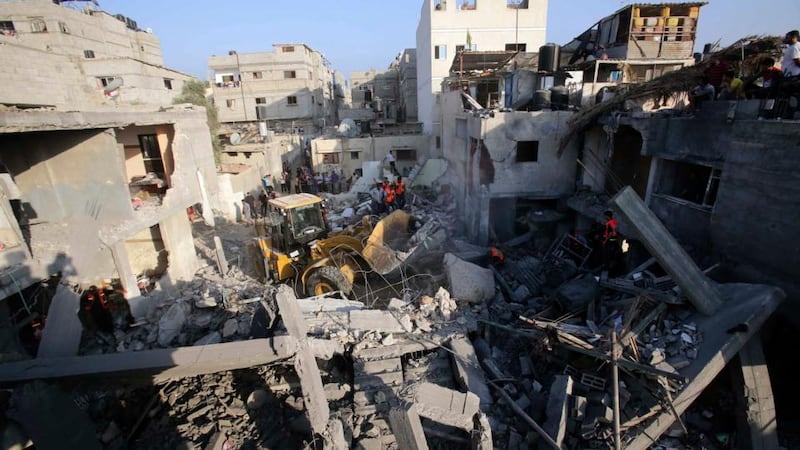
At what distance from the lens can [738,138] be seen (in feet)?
21.6

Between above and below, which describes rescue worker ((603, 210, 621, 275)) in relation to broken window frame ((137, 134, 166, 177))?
below

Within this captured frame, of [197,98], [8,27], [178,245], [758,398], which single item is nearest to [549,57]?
[758,398]

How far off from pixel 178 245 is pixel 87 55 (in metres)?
21.7

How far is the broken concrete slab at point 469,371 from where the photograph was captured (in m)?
6.07

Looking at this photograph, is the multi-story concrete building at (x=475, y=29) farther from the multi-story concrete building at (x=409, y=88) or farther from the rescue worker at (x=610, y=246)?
the rescue worker at (x=610, y=246)

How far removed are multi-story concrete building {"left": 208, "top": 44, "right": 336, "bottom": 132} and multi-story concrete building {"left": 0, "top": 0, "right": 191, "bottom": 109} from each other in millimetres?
6347

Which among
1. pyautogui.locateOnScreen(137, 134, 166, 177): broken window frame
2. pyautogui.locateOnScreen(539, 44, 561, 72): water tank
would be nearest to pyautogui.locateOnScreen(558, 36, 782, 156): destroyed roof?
pyautogui.locateOnScreen(539, 44, 561, 72): water tank

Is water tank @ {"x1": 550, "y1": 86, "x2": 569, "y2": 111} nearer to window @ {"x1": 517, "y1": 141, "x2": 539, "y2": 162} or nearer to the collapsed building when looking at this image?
the collapsed building

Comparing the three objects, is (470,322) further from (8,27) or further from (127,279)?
(8,27)

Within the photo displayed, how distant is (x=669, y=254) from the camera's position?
6.16m

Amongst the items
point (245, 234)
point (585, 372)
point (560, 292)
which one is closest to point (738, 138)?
point (560, 292)

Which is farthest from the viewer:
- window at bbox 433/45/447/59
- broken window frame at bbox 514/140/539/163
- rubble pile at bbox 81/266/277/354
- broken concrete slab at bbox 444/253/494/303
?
window at bbox 433/45/447/59

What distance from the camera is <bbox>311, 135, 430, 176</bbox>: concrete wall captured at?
22.6 meters

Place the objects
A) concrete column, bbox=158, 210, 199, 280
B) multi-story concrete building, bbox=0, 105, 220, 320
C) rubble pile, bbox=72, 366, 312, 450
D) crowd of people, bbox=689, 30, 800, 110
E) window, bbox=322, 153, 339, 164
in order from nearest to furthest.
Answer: rubble pile, bbox=72, 366, 312, 450, multi-story concrete building, bbox=0, 105, 220, 320, crowd of people, bbox=689, 30, 800, 110, concrete column, bbox=158, 210, 199, 280, window, bbox=322, 153, 339, 164
